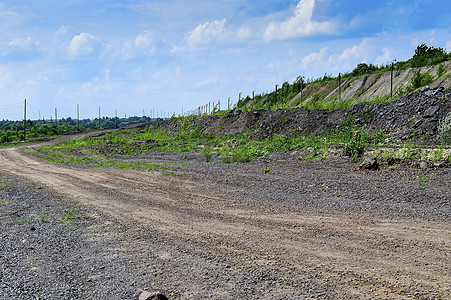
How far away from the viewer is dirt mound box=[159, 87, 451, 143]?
18469mm

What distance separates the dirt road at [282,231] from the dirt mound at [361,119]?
7.83 metres

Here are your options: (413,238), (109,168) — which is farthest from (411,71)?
(413,238)

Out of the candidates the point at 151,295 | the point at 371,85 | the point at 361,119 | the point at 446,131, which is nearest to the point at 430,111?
the point at 446,131

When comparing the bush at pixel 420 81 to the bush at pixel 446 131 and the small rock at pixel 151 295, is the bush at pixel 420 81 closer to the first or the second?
the bush at pixel 446 131

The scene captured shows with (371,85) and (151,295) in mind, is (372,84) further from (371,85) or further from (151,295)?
(151,295)

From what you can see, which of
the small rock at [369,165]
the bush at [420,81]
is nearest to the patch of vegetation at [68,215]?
the small rock at [369,165]

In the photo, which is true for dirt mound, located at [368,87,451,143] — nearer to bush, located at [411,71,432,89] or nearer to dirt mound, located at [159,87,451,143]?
dirt mound, located at [159,87,451,143]

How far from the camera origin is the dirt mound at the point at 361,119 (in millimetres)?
18469

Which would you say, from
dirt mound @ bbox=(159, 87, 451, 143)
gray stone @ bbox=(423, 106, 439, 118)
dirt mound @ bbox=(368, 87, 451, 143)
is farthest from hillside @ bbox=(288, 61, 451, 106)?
gray stone @ bbox=(423, 106, 439, 118)

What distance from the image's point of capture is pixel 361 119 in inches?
874

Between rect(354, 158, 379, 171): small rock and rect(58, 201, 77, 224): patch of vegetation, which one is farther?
rect(354, 158, 379, 171): small rock

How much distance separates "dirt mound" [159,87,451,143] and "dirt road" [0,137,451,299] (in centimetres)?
783

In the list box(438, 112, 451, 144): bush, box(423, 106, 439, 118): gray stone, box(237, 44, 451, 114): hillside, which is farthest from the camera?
box(237, 44, 451, 114): hillside

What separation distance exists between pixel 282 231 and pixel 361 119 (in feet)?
57.8
